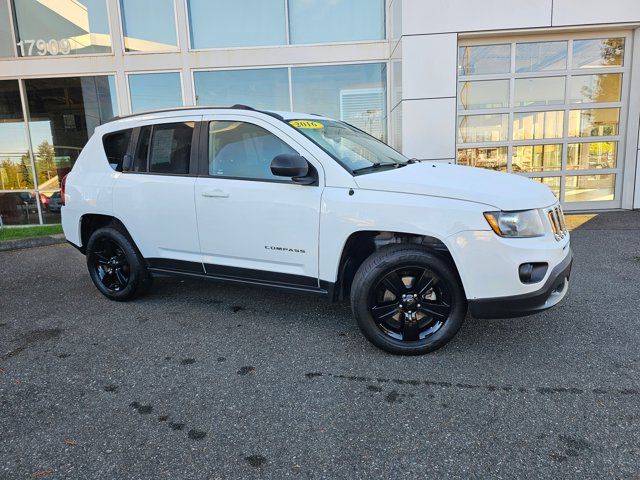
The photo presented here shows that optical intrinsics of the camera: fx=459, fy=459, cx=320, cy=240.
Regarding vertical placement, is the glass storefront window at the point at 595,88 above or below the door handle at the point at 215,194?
above

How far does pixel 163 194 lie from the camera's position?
13.7ft

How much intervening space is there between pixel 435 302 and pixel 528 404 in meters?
0.88

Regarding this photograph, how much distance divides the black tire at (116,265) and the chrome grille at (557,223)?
3650mm

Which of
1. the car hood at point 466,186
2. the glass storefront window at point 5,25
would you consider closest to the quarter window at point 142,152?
the car hood at point 466,186

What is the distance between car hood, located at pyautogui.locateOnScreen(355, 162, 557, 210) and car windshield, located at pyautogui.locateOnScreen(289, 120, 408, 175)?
22cm

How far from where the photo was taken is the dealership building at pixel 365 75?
28.0 ft

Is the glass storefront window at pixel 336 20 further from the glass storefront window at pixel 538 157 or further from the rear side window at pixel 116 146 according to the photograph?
the rear side window at pixel 116 146

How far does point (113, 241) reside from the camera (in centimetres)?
464

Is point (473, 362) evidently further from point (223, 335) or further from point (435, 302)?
point (223, 335)

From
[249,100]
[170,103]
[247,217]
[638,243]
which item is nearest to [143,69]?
[170,103]

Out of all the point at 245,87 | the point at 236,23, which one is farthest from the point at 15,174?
the point at 236,23

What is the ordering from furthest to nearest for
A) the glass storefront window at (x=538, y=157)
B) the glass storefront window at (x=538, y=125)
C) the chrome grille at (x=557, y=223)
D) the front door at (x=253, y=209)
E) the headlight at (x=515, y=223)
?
the glass storefront window at (x=538, y=157), the glass storefront window at (x=538, y=125), the front door at (x=253, y=209), the chrome grille at (x=557, y=223), the headlight at (x=515, y=223)

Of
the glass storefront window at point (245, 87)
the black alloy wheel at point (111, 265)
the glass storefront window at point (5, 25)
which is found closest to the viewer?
the black alloy wheel at point (111, 265)

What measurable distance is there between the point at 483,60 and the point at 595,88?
226 cm
